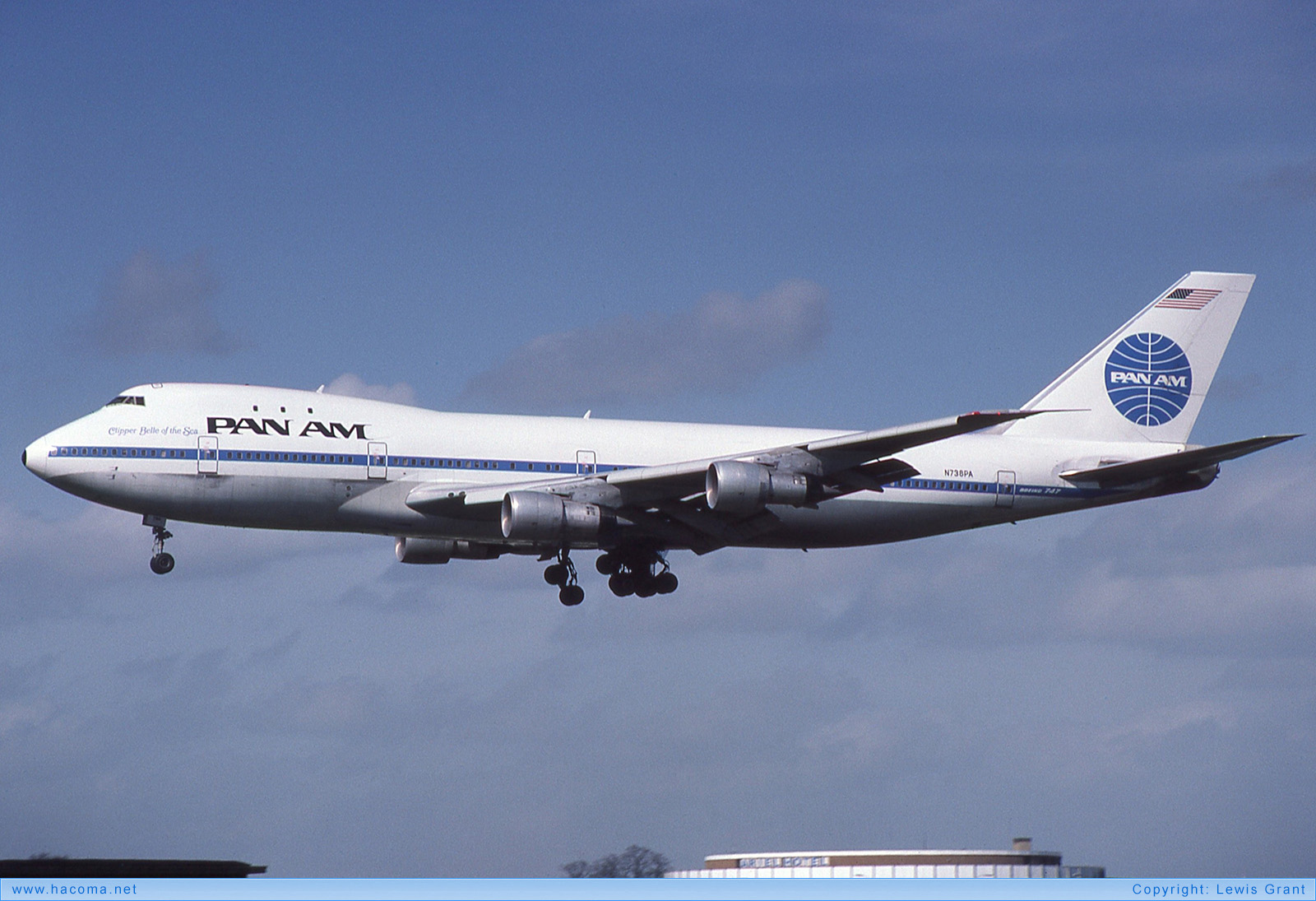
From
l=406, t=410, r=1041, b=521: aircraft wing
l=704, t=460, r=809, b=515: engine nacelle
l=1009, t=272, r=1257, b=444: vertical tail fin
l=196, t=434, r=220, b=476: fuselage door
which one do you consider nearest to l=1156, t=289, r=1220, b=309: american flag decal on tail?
l=1009, t=272, r=1257, b=444: vertical tail fin

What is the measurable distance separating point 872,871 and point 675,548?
12377 millimetres

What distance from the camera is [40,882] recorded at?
Answer: 29078mm

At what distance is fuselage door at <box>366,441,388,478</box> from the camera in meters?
46.7

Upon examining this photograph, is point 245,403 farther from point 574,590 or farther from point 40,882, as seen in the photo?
point 40,882

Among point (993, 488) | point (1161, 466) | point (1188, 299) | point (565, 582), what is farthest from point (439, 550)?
point (1188, 299)

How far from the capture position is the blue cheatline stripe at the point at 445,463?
4562 cm

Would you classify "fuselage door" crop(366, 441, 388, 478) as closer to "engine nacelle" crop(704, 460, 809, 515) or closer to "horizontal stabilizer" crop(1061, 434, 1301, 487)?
"engine nacelle" crop(704, 460, 809, 515)

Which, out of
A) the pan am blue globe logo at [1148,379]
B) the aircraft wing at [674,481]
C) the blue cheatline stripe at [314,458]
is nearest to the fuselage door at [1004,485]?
the pan am blue globe logo at [1148,379]

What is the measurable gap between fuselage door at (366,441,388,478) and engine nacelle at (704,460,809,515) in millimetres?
9586

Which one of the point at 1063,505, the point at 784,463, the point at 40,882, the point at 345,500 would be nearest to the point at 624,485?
the point at 784,463

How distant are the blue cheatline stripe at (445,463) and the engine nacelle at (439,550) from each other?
6486 mm

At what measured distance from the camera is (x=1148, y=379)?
5634 cm

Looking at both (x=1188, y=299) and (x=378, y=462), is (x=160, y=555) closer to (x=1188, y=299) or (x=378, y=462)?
(x=378, y=462)

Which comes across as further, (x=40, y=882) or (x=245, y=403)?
(x=245, y=403)
